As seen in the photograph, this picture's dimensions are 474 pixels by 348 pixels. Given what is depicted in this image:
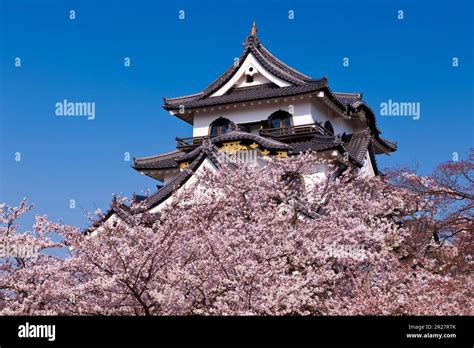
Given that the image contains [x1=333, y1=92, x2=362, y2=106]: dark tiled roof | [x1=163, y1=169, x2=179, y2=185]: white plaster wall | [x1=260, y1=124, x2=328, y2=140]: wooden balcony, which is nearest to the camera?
[x1=260, y1=124, x2=328, y2=140]: wooden balcony

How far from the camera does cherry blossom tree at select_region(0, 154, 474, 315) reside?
9.88 m

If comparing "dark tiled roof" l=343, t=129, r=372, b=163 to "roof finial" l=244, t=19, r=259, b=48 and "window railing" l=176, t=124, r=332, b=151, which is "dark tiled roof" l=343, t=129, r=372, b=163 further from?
"roof finial" l=244, t=19, r=259, b=48

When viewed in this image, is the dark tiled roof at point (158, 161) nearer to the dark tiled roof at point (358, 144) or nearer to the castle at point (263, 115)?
the castle at point (263, 115)

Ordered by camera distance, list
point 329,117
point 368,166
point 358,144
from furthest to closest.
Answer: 1. point 329,117
2. point 368,166
3. point 358,144

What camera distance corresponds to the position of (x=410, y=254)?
1408 centimetres

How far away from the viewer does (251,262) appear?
33.5ft

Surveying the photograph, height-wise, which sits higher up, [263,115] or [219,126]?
[263,115]

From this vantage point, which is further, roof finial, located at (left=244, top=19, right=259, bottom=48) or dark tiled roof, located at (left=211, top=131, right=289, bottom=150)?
roof finial, located at (left=244, top=19, right=259, bottom=48)

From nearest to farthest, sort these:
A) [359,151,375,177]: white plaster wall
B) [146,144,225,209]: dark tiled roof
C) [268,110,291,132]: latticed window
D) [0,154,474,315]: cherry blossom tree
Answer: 1. [0,154,474,315]: cherry blossom tree
2. [146,144,225,209]: dark tiled roof
3. [268,110,291,132]: latticed window
4. [359,151,375,177]: white plaster wall

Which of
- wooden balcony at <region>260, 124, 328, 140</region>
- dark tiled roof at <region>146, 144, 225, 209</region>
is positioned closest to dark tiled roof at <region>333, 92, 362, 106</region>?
wooden balcony at <region>260, 124, 328, 140</region>

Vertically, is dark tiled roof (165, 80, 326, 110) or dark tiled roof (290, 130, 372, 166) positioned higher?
dark tiled roof (165, 80, 326, 110)

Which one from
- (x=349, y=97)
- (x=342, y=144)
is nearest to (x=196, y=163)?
(x=342, y=144)

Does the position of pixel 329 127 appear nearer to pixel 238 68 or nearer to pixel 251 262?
pixel 238 68

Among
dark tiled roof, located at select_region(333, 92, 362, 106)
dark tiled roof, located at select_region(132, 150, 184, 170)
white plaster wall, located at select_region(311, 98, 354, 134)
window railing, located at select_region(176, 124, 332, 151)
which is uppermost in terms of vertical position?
dark tiled roof, located at select_region(333, 92, 362, 106)
